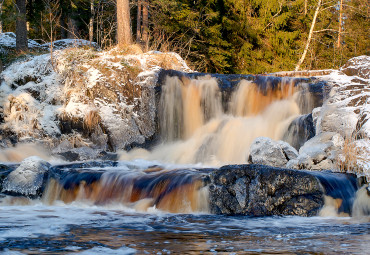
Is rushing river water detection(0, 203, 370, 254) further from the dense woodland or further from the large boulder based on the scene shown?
the dense woodland

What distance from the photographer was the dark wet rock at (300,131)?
11125 millimetres

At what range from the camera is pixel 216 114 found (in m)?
13.3

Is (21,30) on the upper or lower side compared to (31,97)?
upper

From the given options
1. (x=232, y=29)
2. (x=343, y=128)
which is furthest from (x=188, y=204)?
(x=232, y=29)

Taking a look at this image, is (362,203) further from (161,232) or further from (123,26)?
(123,26)

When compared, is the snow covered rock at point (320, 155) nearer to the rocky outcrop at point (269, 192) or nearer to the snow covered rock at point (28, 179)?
the rocky outcrop at point (269, 192)

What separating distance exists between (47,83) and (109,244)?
376 inches

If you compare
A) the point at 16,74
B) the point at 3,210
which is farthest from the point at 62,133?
the point at 3,210

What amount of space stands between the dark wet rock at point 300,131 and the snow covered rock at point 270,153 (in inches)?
57.8

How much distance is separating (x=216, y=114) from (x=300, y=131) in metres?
2.70

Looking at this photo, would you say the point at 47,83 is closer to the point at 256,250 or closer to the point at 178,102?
the point at 178,102

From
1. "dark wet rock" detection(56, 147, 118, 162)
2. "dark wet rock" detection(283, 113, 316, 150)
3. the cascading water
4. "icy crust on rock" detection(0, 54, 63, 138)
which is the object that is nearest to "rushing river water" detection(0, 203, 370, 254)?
"dark wet rock" detection(56, 147, 118, 162)

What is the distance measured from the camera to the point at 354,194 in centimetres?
762

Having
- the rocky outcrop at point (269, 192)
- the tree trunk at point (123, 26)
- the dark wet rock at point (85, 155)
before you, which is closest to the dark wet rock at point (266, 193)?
the rocky outcrop at point (269, 192)
